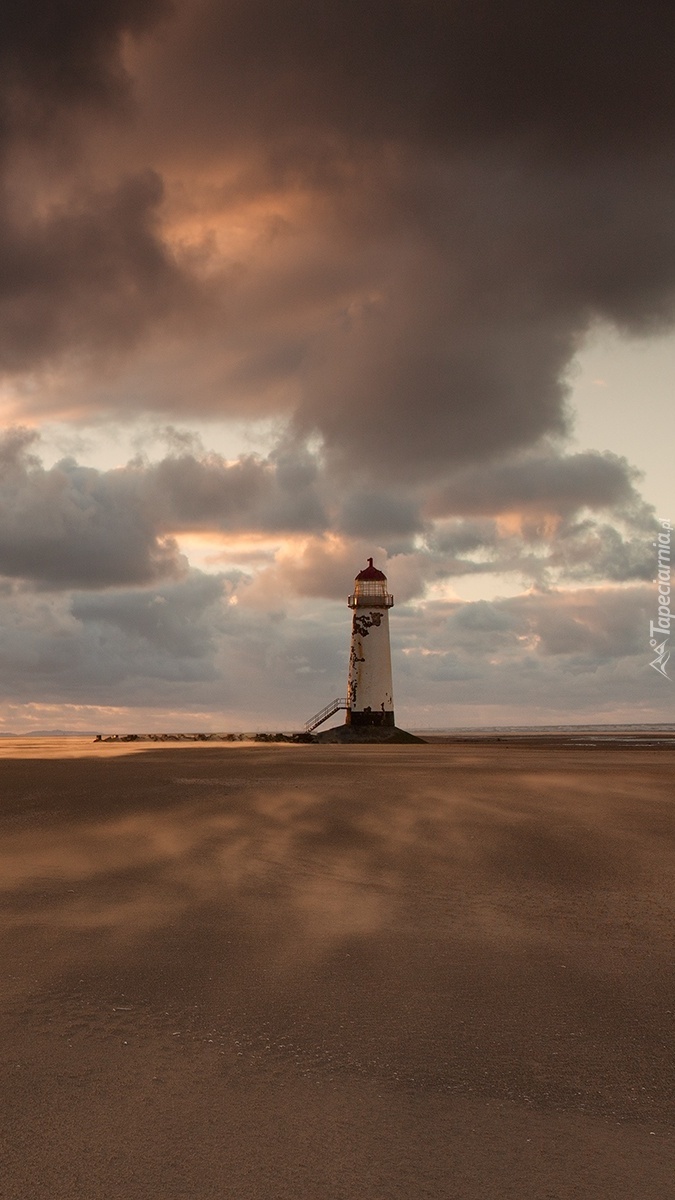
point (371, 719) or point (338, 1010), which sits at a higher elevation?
point (371, 719)

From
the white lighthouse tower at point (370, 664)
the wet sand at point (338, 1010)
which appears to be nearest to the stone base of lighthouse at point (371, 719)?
the white lighthouse tower at point (370, 664)

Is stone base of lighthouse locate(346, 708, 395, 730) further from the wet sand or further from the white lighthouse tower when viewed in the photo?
the wet sand

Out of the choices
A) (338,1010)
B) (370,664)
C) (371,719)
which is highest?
(370,664)

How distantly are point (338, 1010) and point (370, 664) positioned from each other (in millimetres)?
49088

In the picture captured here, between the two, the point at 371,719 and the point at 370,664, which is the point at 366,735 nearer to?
the point at 371,719

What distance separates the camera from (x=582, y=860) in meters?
10.2

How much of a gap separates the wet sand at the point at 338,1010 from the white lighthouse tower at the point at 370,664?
42070mm

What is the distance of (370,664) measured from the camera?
5488 cm

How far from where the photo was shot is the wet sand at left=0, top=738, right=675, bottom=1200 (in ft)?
13.0

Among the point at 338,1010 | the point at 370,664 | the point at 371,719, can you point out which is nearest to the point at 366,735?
the point at 371,719

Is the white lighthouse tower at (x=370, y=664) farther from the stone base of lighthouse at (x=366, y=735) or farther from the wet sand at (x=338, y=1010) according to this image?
the wet sand at (x=338, y=1010)

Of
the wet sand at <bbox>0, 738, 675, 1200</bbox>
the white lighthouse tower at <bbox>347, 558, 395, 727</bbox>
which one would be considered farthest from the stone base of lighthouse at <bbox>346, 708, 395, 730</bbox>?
the wet sand at <bbox>0, 738, 675, 1200</bbox>

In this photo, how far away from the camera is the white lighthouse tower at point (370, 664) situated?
2136 inches

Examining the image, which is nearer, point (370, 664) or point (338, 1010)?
point (338, 1010)
